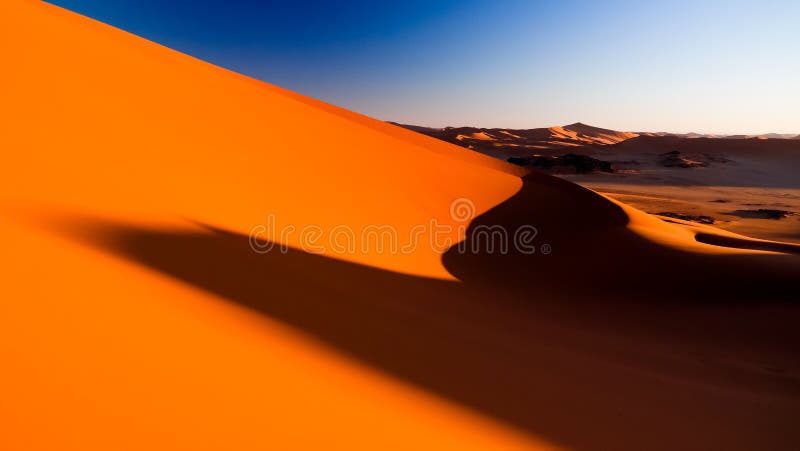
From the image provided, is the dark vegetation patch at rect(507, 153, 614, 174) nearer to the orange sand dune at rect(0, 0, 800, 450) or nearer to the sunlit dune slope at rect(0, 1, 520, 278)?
the sunlit dune slope at rect(0, 1, 520, 278)

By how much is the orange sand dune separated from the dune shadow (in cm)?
2

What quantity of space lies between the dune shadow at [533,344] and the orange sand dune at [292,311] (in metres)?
0.02

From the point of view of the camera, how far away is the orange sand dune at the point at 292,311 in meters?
1.58

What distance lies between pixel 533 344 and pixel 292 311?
185 cm

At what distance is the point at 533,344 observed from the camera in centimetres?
328

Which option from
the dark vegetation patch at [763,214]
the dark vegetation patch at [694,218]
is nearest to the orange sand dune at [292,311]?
the dark vegetation patch at [694,218]

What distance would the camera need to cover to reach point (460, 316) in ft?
12.2

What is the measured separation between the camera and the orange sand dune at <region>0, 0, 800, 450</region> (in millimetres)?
1576

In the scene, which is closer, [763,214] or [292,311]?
[292,311]

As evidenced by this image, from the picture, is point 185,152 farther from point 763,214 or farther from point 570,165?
point 570,165

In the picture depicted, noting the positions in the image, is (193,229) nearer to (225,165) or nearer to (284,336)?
(284,336)

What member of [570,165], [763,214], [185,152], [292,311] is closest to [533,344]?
[292,311]

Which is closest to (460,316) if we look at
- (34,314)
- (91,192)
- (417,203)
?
(34,314)

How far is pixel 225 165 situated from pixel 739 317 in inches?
251
